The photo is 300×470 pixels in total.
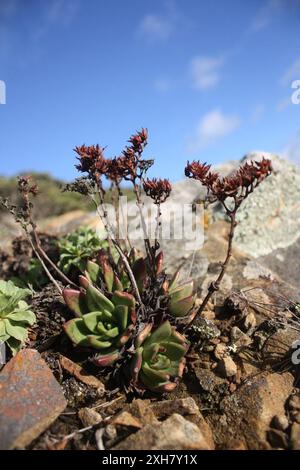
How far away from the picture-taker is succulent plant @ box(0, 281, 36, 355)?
3811 millimetres

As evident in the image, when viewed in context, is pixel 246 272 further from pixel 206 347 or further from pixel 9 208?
pixel 9 208

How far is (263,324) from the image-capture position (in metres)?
4.14

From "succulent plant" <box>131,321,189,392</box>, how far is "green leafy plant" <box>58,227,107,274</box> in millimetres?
1656

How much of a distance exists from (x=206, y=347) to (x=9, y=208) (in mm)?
2303

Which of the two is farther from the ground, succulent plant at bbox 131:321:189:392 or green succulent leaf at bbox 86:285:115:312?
green succulent leaf at bbox 86:285:115:312

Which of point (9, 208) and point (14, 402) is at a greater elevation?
point (9, 208)

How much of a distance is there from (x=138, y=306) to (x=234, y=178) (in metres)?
1.55

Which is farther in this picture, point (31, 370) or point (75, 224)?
point (75, 224)

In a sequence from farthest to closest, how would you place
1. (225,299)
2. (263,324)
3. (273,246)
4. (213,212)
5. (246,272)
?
(213,212)
(273,246)
(246,272)
(225,299)
(263,324)

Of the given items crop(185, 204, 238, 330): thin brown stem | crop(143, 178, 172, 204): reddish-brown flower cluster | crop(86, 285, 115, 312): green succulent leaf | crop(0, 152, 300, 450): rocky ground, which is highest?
crop(143, 178, 172, 204): reddish-brown flower cluster

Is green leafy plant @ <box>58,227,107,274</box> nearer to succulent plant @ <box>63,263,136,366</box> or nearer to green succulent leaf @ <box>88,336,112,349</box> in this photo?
succulent plant @ <box>63,263,136,366</box>

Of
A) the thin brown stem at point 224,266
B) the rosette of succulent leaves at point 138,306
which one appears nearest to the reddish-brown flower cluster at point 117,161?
the rosette of succulent leaves at point 138,306

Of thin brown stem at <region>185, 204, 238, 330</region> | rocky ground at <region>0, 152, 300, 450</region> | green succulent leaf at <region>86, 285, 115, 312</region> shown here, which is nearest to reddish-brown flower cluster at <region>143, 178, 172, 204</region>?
thin brown stem at <region>185, 204, 238, 330</region>
